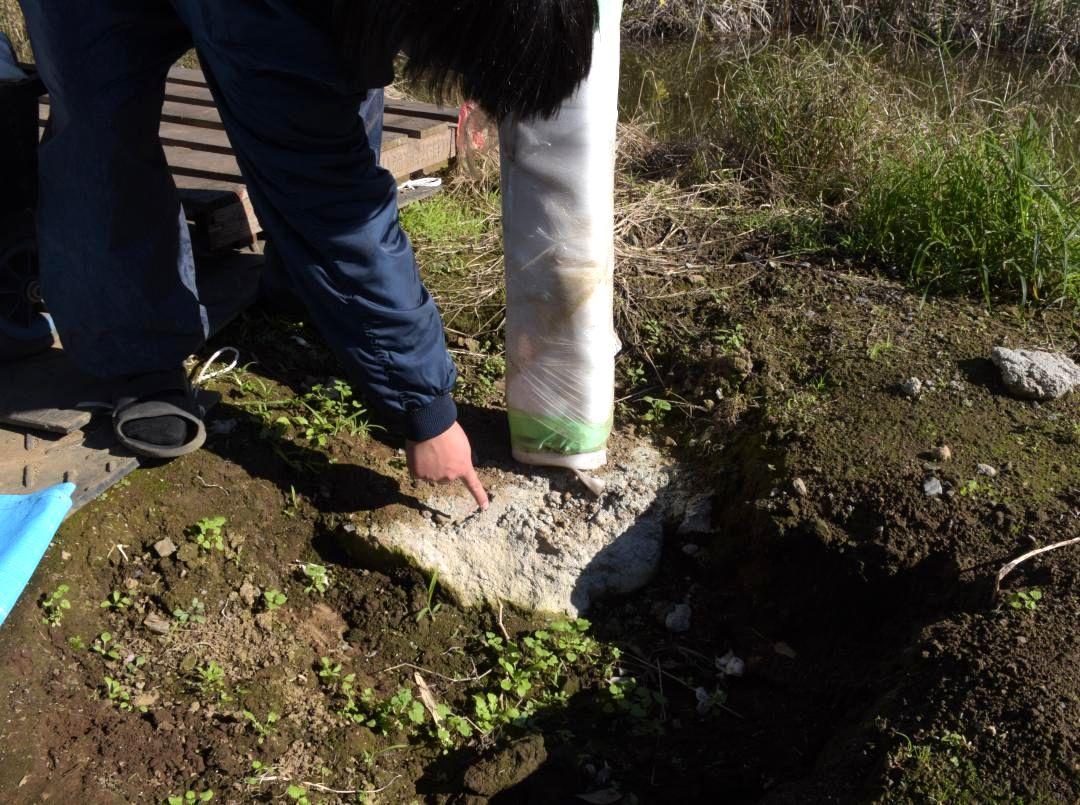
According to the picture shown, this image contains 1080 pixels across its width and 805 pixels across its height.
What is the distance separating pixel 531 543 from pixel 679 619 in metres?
0.42

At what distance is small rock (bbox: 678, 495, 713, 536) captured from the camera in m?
2.65

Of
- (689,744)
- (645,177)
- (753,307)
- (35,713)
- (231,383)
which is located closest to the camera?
(35,713)

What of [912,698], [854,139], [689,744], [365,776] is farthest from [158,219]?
[854,139]

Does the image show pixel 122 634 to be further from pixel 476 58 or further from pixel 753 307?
pixel 753 307

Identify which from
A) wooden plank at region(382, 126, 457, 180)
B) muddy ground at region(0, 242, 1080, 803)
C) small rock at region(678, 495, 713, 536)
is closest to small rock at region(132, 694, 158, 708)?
muddy ground at region(0, 242, 1080, 803)

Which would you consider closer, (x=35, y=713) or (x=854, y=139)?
(x=35, y=713)

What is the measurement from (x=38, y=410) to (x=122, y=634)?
2.11ft

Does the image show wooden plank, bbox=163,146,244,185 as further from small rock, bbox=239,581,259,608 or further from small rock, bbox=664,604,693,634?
small rock, bbox=664,604,693,634

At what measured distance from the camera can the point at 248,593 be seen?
245 cm

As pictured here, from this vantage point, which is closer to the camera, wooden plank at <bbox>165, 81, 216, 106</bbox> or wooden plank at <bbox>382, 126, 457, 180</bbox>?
wooden plank at <bbox>382, 126, 457, 180</bbox>

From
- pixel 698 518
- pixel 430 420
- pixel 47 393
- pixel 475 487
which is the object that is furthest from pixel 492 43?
pixel 47 393

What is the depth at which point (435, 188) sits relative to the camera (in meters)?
4.03

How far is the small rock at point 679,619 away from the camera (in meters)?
2.53

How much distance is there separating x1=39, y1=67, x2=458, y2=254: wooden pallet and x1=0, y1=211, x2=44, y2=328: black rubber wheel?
0.50m
